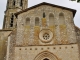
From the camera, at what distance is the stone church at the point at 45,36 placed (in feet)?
51.8

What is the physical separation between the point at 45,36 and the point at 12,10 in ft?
55.0

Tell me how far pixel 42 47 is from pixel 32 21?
9.59ft

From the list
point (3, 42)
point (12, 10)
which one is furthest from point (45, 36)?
point (12, 10)

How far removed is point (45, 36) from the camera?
16.8 meters

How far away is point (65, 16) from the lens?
17.6 metres

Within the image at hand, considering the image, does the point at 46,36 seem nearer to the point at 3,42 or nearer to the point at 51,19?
the point at 51,19

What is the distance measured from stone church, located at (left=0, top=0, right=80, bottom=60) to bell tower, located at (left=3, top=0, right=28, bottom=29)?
12722 millimetres

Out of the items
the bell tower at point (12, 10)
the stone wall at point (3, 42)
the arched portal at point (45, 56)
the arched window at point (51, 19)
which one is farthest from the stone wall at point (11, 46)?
the bell tower at point (12, 10)

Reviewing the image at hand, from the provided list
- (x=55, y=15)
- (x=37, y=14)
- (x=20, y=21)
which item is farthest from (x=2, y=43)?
(x=55, y=15)

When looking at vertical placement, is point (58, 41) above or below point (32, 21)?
below

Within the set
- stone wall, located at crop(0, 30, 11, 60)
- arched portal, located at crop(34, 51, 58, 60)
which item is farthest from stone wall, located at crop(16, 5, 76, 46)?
stone wall, located at crop(0, 30, 11, 60)

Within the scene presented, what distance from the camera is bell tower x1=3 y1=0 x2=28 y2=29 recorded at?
3119 centimetres

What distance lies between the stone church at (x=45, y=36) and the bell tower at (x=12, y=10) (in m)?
12.7

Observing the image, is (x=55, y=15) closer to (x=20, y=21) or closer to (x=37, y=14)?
(x=37, y=14)
